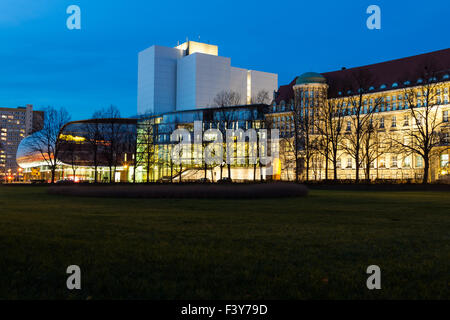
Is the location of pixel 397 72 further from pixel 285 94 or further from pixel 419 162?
pixel 285 94

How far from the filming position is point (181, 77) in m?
121

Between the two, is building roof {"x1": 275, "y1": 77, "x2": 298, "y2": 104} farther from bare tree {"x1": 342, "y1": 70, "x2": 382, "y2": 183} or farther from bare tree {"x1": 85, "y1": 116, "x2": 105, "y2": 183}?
bare tree {"x1": 85, "y1": 116, "x2": 105, "y2": 183}

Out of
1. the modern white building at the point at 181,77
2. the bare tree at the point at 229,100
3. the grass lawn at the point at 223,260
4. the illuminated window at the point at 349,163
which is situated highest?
the modern white building at the point at 181,77

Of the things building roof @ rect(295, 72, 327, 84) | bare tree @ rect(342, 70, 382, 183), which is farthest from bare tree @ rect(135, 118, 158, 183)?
building roof @ rect(295, 72, 327, 84)

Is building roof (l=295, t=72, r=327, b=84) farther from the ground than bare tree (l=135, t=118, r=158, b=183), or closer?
farther from the ground

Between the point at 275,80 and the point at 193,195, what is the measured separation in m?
119

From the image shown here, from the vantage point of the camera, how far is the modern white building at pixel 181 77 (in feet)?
381

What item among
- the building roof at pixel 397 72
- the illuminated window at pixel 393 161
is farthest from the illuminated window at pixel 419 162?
the building roof at pixel 397 72

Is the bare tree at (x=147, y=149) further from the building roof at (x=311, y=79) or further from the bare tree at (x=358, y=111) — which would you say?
the building roof at (x=311, y=79)

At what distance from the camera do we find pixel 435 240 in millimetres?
9883

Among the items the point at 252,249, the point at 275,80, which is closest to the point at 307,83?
the point at 275,80

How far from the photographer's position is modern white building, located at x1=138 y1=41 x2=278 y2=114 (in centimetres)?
11612

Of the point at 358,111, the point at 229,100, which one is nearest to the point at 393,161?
the point at 358,111
